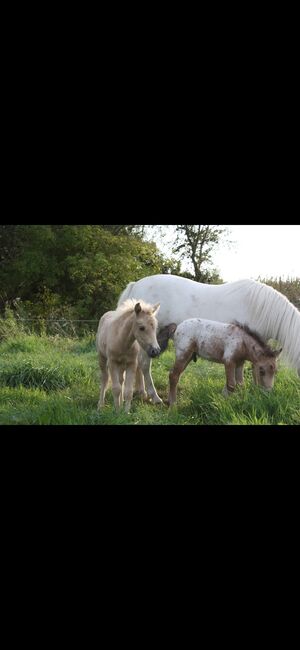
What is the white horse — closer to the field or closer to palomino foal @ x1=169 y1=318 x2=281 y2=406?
palomino foal @ x1=169 y1=318 x2=281 y2=406

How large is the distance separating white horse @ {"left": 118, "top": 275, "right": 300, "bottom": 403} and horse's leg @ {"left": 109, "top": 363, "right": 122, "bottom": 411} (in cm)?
42

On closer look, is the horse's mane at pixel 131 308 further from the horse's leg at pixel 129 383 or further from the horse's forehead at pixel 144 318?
the horse's leg at pixel 129 383

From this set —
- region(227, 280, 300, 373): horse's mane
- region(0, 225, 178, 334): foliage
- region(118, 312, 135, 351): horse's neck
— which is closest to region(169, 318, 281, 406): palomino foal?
region(227, 280, 300, 373): horse's mane

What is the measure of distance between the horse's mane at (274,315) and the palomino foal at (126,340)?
71 centimetres

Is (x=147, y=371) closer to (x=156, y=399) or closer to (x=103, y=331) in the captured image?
(x=156, y=399)

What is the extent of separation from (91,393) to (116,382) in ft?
1.18

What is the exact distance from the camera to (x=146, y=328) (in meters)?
3.75

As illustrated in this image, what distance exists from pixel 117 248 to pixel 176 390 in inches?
54.4

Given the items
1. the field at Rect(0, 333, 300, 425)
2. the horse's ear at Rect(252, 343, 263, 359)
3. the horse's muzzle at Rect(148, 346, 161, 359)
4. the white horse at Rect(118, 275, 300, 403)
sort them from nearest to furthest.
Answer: the field at Rect(0, 333, 300, 425), the horse's muzzle at Rect(148, 346, 161, 359), the horse's ear at Rect(252, 343, 263, 359), the white horse at Rect(118, 275, 300, 403)

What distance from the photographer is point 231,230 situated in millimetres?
3557

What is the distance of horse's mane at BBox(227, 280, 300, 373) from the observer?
3922 mm

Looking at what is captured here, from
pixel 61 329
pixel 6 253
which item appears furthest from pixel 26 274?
pixel 61 329

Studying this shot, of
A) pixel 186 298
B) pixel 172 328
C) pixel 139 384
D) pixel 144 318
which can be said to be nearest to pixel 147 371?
pixel 139 384

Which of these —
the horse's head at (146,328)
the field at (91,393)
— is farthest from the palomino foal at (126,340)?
the field at (91,393)
